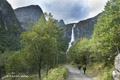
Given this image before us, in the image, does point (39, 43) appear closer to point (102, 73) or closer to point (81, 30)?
point (102, 73)

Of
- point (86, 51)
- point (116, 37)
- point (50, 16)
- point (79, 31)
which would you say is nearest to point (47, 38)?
point (50, 16)

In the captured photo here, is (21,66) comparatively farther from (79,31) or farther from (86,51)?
(79,31)

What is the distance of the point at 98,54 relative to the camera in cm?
1934

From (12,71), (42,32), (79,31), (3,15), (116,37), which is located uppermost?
(3,15)

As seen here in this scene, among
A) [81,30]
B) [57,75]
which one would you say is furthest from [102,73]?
[81,30]

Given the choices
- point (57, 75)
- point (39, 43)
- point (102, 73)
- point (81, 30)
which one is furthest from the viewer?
point (81, 30)

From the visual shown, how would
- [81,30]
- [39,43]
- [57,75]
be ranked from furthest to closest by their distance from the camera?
[81,30] < [39,43] < [57,75]

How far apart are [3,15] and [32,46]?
151 m

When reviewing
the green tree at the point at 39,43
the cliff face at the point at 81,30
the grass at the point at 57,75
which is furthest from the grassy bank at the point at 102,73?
the cliff face at the point at 81,30

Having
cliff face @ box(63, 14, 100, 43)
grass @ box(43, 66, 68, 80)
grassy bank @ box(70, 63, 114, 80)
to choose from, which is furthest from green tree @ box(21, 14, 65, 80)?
cliff face @ box(63, 14, 100, 43)

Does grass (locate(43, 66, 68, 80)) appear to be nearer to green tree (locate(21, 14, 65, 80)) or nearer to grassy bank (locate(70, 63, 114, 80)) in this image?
green tree (locate(21, 14, 65, 80))

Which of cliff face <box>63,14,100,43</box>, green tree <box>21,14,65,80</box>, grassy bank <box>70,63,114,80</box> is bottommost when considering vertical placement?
grassy bank <box>70,63,114,80</box>

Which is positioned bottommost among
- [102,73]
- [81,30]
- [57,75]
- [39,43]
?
[102,73]

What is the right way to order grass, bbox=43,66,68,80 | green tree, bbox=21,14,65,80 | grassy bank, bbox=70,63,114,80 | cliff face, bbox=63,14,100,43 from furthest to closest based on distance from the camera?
cliff face, bbox=63,14,100,43
green tree, bbox=21,14,65,80
grassy bank, bbox=70,63,114,80
grass, bbox=43,66,68,80
